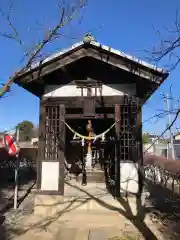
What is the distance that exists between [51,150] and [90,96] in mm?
2568

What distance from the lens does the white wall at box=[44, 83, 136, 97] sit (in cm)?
1075

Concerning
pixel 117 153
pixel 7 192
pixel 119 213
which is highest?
pixel 117 153

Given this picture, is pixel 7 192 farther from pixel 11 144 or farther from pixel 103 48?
pixel 103 48

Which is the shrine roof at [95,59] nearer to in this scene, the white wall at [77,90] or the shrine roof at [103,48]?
the shrine roof at [103,48]

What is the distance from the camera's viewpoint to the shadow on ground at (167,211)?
8.05 m

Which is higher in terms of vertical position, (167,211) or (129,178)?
(129,178)

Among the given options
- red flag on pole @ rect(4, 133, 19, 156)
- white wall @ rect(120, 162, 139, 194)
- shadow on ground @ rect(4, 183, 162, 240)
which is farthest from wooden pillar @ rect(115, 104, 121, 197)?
red flag on pole @ rect(4, 133, 19, 156)

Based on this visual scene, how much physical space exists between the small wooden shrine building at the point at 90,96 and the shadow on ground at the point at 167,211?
4.15 feet

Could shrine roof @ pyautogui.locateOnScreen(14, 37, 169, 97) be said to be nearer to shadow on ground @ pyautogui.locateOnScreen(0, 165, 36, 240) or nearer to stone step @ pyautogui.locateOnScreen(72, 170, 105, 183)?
shadow on ground @ pyautogui.locateOnScreen(0, 165, 36, 240)

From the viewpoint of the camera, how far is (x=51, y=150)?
10.8 m

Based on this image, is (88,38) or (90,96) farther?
(90,96)

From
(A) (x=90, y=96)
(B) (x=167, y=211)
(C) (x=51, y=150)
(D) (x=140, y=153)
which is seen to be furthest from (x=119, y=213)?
(A) (x=90, y=96)

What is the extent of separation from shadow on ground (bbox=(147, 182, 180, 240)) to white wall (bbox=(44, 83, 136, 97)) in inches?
180

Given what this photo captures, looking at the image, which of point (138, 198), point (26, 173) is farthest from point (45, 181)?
point (26, 173)
